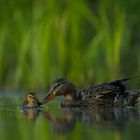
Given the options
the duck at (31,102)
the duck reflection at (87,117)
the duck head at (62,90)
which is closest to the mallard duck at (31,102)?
the duck at (31,102)

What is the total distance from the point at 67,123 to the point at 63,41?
19.4ft

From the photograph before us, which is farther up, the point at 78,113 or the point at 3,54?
the point at 3,54

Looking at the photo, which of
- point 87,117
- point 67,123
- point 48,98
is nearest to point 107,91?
point 48,98

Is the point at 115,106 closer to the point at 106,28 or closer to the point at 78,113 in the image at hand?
the point at 78,113

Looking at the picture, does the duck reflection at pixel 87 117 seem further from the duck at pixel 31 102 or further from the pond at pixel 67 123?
the duck at pixel 31 102

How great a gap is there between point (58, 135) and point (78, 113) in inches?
85.7

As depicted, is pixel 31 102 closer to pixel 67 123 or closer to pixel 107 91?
pixel 107 91

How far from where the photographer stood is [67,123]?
9.20 metres

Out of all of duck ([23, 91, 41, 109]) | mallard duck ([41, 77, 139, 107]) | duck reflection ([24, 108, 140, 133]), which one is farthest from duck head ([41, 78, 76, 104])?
duck reflection ([24, 108, 140, 133])

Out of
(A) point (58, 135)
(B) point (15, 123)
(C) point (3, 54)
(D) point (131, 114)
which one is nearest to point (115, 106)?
(D) point (131, 114)

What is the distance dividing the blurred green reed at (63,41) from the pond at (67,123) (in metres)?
3.12

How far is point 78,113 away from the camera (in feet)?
34.2

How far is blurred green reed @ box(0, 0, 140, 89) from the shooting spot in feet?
48.3

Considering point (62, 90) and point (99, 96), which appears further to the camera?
point (62, 90)
